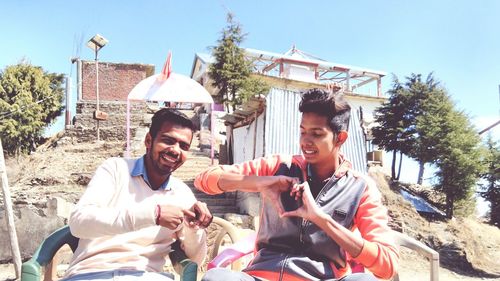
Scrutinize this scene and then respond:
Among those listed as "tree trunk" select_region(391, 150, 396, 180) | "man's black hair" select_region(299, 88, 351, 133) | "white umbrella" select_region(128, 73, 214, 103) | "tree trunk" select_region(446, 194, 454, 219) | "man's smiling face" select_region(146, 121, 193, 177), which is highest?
"white umbrella" select_region(128, 73, 214, 103)

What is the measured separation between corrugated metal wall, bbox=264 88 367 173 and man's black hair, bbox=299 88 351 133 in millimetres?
9534

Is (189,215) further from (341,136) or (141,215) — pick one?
(341,136)

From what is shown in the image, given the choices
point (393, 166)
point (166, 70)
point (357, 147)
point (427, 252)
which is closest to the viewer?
point (427, 252)

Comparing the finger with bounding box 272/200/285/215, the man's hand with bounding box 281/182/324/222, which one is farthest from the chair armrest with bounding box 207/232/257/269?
the man's hand with bounding box 281/182/324/222

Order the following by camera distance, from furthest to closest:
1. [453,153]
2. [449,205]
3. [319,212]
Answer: [449,205]
[453,153]
[319,212]

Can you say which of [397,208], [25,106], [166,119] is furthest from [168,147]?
[25,106]

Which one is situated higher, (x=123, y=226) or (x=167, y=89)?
(x=167, y=89)

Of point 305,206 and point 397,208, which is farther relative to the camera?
point 397,208

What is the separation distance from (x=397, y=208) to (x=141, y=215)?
45.7ft

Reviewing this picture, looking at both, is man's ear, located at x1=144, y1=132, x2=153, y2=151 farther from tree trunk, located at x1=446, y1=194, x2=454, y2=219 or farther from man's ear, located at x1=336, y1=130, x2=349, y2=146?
tree trunk, located at x1=446, y1=194, x2=454, y2=219

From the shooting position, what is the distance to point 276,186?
6.24 ft

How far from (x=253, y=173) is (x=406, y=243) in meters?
1.17

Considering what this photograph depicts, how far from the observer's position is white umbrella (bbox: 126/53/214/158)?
731cm

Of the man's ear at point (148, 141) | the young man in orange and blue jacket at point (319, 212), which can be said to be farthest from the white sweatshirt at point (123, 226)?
the young man in orange and blue jacket at point (319, 212)
